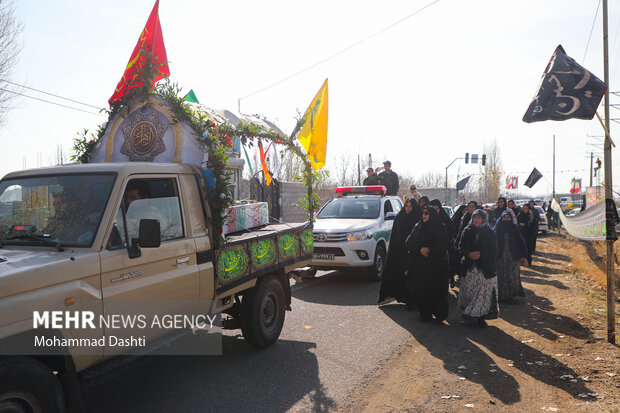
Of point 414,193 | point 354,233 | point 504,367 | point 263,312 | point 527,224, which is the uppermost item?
point 414,193

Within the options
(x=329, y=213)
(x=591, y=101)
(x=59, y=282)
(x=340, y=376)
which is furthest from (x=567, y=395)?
(x=329, y=213)

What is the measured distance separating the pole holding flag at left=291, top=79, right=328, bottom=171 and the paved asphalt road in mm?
2526

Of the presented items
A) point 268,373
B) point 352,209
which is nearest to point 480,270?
point 268,373

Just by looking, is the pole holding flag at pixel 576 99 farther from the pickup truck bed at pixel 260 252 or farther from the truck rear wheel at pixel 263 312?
the truck rear wheel at pixel 263 312

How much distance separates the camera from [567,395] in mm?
Result: 4500

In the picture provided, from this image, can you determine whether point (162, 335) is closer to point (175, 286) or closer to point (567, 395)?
point (175, 286)

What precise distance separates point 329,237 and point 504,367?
17.0 ft

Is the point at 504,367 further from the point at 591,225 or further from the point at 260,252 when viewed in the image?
the point at 591,225

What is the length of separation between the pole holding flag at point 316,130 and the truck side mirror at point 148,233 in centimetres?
370

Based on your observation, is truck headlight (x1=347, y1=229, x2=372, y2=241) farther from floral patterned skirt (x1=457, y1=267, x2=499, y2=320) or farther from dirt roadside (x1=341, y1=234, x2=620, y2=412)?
floral patterned skirt (x1=457, y1=267, x2=499, y2=320)

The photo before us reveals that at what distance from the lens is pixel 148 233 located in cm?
352

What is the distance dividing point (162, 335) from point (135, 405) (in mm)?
674

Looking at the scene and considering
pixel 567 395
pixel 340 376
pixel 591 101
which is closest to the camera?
pixel 567 395

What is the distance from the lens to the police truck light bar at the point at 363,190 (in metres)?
12.1
